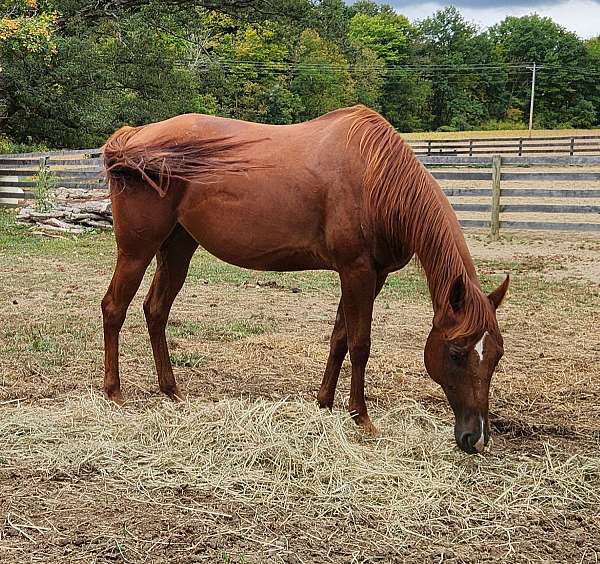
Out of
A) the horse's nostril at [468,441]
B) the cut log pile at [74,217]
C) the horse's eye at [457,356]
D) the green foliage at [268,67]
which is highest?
the green foliage at [268,67]

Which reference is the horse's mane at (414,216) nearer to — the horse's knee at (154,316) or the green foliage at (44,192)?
the horse's knee at (154,316)

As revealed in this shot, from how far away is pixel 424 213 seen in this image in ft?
11.7

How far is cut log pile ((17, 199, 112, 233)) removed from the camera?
42.6 feet

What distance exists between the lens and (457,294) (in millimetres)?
3314

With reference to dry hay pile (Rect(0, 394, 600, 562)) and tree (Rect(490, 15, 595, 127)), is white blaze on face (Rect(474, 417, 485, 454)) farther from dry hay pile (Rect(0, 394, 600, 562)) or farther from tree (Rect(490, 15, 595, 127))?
tree (Rect(490, 15, 595, 127))

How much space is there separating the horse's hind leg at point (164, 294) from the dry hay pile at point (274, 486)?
478 mm

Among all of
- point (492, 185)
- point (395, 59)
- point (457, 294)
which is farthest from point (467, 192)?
point (395, 59)

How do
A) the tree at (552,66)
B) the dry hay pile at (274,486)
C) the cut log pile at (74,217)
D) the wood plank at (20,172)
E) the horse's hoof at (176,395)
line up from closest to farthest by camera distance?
the dry hay pile at (274,486) → the horse's hoof at (176,395) → the cut log pile at (74,217) → the wood plank at (20,172) → the tree at (552,66)

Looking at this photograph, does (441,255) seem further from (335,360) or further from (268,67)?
(268,67)

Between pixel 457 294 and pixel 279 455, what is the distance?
113 cm

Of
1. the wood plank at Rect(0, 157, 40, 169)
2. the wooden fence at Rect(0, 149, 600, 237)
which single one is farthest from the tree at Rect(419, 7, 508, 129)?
the wood plank at Rect(0, 157, 40, 169)

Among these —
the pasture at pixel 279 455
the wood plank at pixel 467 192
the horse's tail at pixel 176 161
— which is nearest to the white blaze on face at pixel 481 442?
the pasture at pixel 279 455

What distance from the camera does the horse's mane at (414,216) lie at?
3482mm

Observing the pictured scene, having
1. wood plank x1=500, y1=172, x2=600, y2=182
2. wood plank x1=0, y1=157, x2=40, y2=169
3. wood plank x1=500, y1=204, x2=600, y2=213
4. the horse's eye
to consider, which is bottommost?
wood plank x1=500, y1=204, x2=600, y2=213
